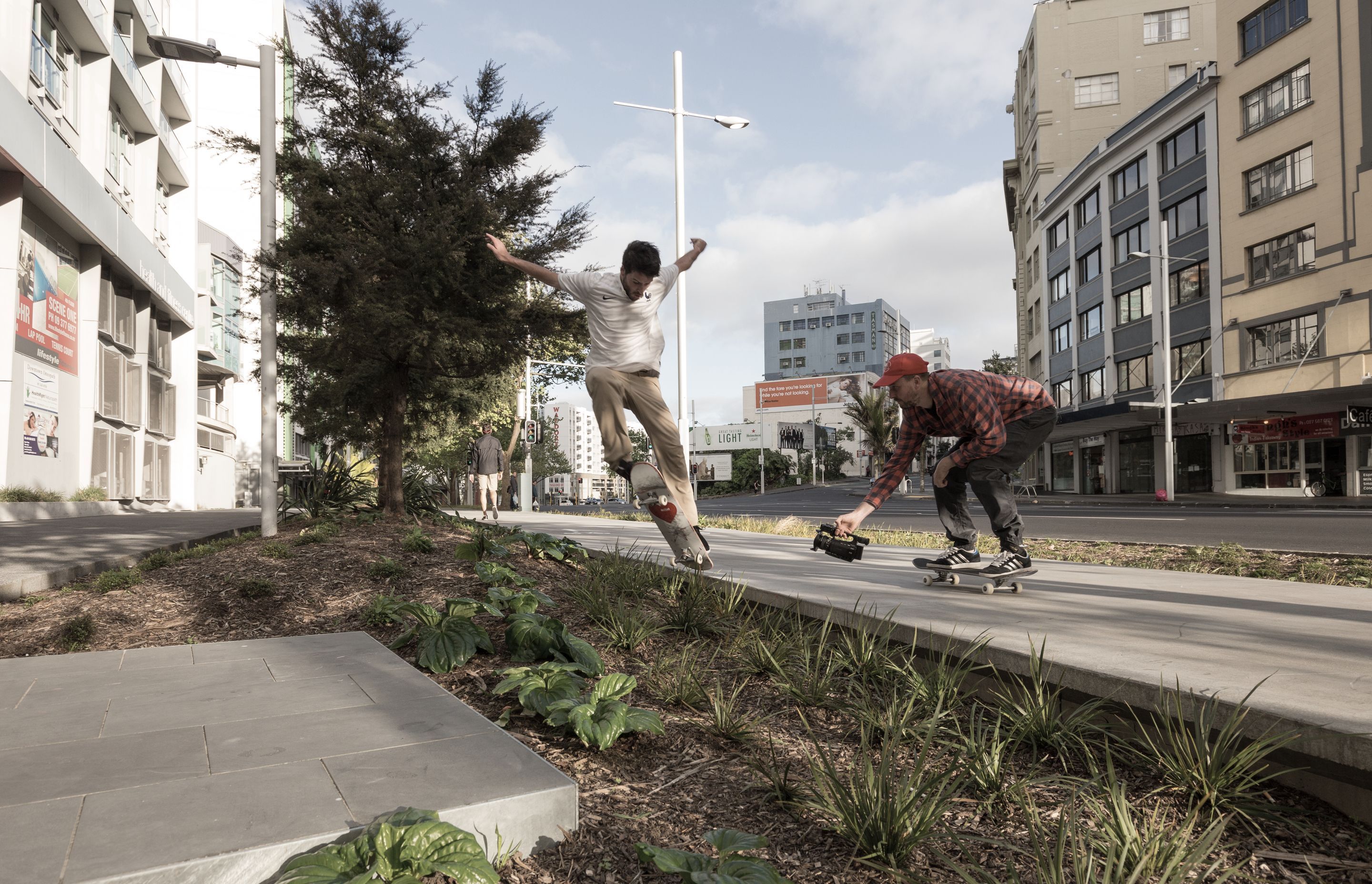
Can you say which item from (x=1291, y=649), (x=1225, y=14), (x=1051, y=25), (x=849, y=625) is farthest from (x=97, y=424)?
(x=1051, y=25)

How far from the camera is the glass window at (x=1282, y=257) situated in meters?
27.8

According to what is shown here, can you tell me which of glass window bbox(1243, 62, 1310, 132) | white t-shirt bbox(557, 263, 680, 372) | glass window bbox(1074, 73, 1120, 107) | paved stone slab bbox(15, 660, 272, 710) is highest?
glass window bbox(1074, 73, 1120, 107)

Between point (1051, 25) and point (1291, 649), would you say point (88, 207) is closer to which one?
point (1291, 649)

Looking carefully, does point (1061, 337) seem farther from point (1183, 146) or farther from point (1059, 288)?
point (1183, 146)

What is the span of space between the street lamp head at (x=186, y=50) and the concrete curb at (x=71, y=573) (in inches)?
236

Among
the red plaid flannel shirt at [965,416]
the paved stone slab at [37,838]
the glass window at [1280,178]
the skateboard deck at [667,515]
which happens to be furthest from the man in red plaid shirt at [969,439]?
the glass window at [1280,178]

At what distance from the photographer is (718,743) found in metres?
2.77

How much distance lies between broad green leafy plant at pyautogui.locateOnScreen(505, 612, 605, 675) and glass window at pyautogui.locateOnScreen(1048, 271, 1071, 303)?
152 feet

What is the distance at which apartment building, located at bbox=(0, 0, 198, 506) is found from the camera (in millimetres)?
16609

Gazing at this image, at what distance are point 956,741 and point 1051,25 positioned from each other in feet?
179

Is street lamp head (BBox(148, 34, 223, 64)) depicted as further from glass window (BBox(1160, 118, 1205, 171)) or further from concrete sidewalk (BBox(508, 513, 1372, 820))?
glass window (BBox(1160, 118, 1205, 171))

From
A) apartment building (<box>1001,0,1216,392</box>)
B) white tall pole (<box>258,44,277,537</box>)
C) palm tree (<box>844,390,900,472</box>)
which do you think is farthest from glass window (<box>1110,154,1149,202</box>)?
white tall pole (<box>258,44,277,537</box>)

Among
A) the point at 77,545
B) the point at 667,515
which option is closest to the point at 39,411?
the point at 77,545

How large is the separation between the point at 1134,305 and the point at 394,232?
3693 centimetres
